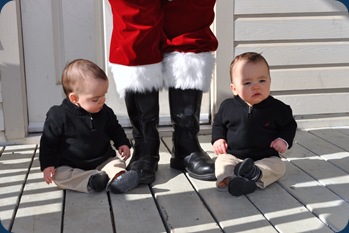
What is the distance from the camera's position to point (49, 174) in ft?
6.85

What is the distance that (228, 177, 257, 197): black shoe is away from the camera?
2.02 meters

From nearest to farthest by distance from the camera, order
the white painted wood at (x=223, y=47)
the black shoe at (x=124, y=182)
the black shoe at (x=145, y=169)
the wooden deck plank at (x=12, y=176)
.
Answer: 1. the wooden deck plank at (x=12, y=176)
2. the black shoe at (x=124, y=182)
3. the black shoe at (x=145, y=169)
4. the white painted wood at (x=223, y=47)

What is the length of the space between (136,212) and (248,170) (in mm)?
474

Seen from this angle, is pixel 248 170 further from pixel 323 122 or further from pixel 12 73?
pixel 12 73

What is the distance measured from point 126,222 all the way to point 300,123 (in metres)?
1.64

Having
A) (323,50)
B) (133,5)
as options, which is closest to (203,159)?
(133,5)

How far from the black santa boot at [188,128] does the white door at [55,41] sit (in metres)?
0.78

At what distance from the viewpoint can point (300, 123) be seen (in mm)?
3141

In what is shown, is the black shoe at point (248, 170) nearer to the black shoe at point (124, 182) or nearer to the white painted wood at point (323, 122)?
the black shoe at point (124, 182)

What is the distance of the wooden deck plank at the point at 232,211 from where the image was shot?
5.79 feet

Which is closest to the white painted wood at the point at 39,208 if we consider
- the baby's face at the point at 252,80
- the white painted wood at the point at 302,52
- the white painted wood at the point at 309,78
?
the baby's face at the point at 252,80

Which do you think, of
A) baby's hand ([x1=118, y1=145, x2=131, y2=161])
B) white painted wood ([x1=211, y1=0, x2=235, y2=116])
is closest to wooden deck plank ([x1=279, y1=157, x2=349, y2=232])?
baby's hand ([x1=118, y1=145, x2=131, y2=161])

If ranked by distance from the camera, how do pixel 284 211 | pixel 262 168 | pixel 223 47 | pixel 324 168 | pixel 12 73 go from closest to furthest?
pixel 284 211 → pixel 262 168 → pixel 324 168 → pixel 12 73 → pixel 223 47

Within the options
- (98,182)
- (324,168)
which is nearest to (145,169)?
(98,182)
